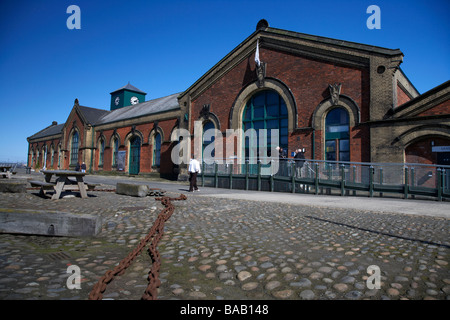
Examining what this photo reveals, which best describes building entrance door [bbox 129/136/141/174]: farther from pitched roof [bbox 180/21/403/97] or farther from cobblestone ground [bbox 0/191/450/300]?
cobblestone ground [bbox 0/191/450/300]

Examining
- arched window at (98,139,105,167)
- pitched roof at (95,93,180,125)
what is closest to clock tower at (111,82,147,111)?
pitched roof at (95,93,180,125)

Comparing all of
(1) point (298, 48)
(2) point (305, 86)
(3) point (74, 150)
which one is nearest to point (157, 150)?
(2) point (305, 86)

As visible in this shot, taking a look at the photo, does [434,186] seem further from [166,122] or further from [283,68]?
[166,122]

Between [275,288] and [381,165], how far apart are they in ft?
36.0

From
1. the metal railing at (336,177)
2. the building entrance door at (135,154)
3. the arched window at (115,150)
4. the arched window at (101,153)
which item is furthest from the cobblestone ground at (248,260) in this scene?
the arched window at (101,153)

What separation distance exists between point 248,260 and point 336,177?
33.3 ft

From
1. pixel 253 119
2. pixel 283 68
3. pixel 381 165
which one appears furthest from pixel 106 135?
pixel 381 165

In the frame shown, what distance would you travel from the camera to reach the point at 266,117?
57.9ft

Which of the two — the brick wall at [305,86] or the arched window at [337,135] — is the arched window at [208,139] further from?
the arched window at [337,135]

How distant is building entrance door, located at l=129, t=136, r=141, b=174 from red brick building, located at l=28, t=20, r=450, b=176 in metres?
4.19

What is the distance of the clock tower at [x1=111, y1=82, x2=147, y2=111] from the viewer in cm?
4381

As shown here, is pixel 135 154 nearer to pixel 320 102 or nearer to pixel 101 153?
pixel 101 153

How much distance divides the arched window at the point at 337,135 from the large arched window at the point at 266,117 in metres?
2.53

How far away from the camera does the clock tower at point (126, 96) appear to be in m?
43.8
